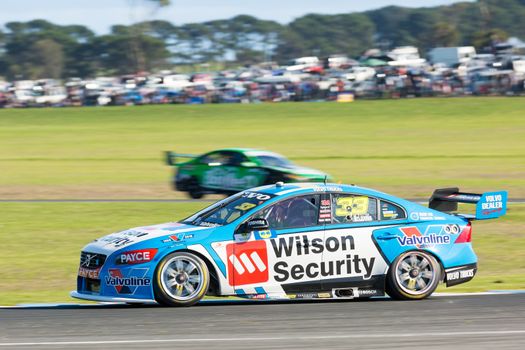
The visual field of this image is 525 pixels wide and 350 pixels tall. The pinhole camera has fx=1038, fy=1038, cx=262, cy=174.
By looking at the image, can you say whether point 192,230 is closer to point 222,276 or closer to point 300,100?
point 222,276

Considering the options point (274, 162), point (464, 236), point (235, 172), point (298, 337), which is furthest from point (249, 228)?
point (274, 162)

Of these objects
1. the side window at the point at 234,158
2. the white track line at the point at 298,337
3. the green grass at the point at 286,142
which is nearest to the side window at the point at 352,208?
the white track line at the point at 298,337

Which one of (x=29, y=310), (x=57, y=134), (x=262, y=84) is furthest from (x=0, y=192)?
(x=262, y=84)

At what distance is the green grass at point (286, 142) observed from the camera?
32438 millimetres

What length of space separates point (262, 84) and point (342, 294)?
72034 mm

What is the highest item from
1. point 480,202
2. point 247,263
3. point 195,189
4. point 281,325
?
point 480,202

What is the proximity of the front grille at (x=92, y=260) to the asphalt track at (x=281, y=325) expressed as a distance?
0.43 meters

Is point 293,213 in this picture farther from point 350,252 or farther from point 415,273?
point 415,273

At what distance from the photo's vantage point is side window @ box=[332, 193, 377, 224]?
35.2 ft

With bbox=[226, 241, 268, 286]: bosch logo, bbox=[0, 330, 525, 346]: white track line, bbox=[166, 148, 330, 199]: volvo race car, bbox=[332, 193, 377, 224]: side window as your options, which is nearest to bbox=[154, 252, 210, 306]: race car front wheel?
bbox=[226, 241, 268, 286]: bosch logo

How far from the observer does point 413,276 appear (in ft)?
35.2

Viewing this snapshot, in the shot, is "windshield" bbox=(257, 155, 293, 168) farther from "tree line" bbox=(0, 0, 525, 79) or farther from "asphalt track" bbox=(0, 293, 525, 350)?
"tree line" bbox=(0, 0, 525, 79)

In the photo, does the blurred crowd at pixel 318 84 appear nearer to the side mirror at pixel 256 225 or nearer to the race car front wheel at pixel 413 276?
the race car front wheel at pixel 413 276

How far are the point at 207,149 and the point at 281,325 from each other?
41.0 meters
